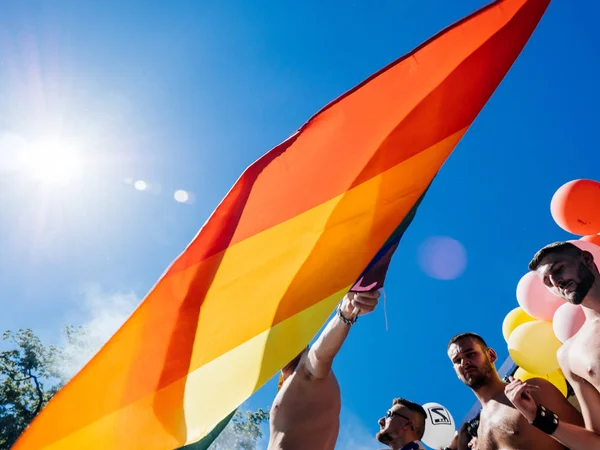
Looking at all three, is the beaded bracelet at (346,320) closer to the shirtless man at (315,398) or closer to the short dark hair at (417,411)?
the shirtless man at (315,398)

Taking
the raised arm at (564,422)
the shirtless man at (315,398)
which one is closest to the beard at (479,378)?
the raised arm at (564,422)

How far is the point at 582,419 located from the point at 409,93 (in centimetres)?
210

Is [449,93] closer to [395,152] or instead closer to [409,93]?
[409,93]

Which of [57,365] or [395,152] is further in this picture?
[57,365]

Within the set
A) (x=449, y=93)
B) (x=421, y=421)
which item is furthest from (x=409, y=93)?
(x=421, y=421)

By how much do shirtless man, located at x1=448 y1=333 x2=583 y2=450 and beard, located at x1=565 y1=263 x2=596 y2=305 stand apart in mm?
528

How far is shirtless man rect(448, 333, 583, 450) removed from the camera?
116 inches

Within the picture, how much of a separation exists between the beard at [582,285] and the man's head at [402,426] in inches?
75.2

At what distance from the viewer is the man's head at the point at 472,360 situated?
335 cm

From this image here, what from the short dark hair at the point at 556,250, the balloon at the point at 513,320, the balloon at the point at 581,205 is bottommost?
the short dark hair at the point at 556,250

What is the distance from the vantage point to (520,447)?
9.76 feet

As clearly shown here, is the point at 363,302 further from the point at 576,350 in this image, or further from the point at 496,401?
the point at 496,401

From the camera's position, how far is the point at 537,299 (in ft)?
12.3

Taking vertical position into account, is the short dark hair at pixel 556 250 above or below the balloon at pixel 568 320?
above
